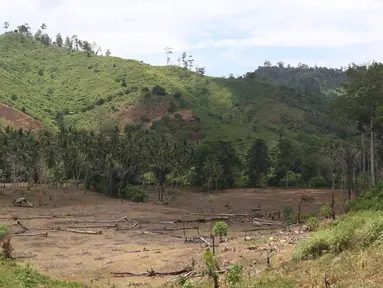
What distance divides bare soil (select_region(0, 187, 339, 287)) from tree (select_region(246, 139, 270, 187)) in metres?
15.5

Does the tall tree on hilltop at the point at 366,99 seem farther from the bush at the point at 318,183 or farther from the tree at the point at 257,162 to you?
the tree at the point at 257,162

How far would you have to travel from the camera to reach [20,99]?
142 meters

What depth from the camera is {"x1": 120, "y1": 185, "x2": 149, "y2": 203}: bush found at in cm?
7806

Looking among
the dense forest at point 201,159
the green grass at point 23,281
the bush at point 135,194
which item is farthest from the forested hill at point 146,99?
the green grass at point 23,281

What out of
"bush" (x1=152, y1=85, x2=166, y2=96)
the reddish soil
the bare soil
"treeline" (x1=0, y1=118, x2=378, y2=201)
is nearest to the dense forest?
"treeline" (x1=0, y1=118, x2=378, y2=201)

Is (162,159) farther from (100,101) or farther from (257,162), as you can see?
(100,101)

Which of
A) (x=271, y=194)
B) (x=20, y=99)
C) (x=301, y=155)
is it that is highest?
(x=20, y=99)

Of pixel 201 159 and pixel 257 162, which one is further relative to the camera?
pixel 257 162

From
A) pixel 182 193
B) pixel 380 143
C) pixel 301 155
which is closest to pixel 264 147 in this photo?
pixel 301 155

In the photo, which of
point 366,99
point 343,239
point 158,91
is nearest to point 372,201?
point 343,239

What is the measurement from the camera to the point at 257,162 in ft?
343

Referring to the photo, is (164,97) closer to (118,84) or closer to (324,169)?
(118,84)

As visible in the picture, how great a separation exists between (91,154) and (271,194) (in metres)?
37.3

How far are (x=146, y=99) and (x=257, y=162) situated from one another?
207 ft
